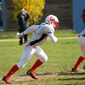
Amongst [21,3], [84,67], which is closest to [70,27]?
[21,3]

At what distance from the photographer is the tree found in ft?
70.3

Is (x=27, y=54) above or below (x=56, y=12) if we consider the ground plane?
above

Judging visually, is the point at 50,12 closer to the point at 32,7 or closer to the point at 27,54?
the point at 32,7

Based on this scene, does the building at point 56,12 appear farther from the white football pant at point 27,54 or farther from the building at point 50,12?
the white football pant at point 27,54

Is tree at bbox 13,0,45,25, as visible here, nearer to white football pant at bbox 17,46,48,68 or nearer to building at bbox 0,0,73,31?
building at bbox 0,0,73,31

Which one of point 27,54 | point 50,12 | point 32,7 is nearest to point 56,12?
point 50,12

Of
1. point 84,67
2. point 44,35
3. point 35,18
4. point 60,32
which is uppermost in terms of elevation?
point 44,35

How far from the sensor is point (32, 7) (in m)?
21.6

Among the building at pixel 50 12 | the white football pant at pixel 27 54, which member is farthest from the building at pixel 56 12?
the white football pant at pixel 27 54

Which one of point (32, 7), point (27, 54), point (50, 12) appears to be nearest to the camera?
point (27, 54)

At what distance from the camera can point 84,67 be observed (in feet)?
27.2

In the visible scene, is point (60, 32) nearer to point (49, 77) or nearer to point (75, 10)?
point (75, 10)

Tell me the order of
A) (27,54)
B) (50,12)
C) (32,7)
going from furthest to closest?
1. (50,12)
2. (32,7)
3. (27,54)

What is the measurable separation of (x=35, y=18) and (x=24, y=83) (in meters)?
15.9
